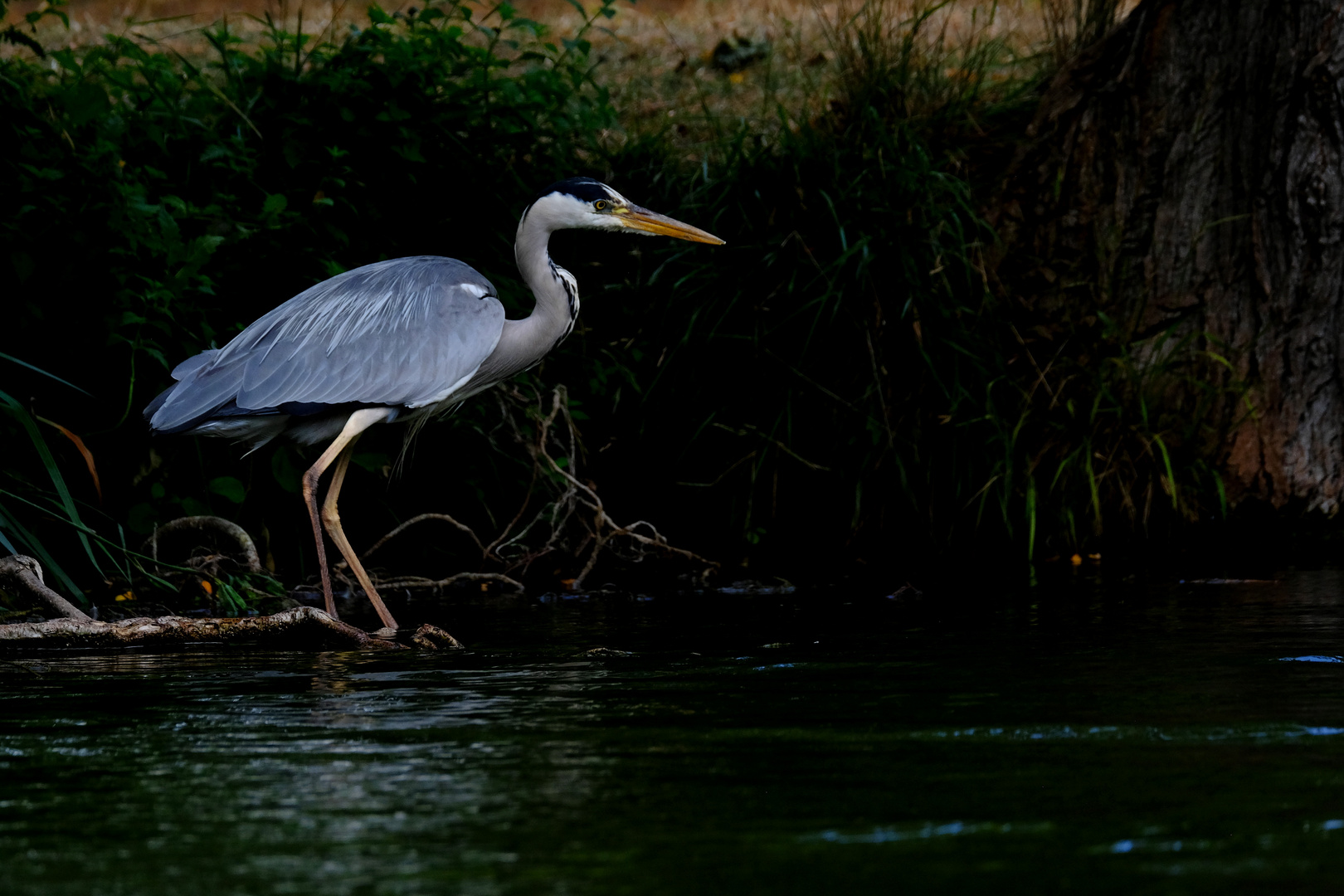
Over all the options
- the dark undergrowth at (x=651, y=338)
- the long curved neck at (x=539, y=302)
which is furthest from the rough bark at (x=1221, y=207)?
the long curved neck at (x=539, y=302)

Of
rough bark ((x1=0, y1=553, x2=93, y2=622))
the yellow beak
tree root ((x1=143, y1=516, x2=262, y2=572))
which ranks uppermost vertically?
the yellow beak

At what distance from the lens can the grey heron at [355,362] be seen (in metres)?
5.67

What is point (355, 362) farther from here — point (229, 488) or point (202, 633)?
point (202, 633)

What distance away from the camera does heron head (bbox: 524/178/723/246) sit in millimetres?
6367

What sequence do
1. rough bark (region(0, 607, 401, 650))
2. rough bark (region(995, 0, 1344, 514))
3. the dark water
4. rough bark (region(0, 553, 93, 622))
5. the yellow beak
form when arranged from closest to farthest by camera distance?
1. the dark water
2. rough bark (region(0, 607, 401, 650))
3. rough bark (region(0, 553, 93, 622))
4. the yellow beak
5. rough bark (region(995, 0, 1344, 514))

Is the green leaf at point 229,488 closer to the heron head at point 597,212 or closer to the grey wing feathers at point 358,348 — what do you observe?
the grey wing feathers at point 358,348

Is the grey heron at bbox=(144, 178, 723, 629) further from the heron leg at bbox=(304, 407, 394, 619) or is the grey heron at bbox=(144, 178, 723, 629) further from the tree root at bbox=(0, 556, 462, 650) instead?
the tree root at bbox=(0, 556, 462, 650)

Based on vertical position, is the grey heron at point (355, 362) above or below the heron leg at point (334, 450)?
above

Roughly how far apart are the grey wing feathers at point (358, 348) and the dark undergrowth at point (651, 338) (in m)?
0.58

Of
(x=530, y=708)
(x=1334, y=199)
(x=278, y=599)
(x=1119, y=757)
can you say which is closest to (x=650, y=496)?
(x=278, y=599)

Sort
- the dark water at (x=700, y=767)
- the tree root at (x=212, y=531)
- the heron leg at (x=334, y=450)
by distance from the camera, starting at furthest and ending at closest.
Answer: the tree root at (x=212, y=531)
the heron leg at (x=334, y=450)
the dark water at (x=700, y=767)

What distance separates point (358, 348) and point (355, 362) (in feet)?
0.19

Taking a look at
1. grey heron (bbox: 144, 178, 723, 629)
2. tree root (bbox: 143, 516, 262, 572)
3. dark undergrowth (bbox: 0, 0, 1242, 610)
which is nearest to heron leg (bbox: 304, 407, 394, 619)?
grey heron (bbox: 144, 178, 723, 629)

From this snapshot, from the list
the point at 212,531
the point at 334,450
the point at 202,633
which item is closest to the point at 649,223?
the point at 334,450
